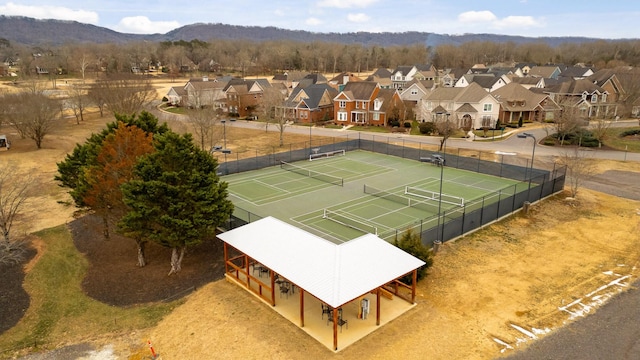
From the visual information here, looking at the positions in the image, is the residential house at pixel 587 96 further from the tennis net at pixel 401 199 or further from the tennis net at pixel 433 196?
the tennis net at pixel 401 199

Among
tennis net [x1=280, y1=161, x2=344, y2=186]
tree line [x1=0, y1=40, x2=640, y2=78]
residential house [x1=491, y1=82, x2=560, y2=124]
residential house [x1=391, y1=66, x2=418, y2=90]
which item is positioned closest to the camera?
tennis net [x1=280, y1=161, x2=344, y2=186]

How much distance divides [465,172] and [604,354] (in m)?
27.4

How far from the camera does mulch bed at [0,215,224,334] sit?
20266 mm

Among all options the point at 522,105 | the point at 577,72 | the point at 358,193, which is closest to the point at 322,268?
the point at 358,193

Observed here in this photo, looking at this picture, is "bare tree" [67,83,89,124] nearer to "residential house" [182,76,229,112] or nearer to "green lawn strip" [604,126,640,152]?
"residential house" [182,76,229,112]

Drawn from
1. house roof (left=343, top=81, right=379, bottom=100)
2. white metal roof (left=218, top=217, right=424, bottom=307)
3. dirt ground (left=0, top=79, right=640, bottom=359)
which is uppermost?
house roof (left=343, top=81, right=379, bottom=100)

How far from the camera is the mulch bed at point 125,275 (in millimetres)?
20266

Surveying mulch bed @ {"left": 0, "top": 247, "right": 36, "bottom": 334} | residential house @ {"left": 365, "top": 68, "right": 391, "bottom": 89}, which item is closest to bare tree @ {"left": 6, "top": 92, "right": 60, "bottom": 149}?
mulch bed @ {"left": 0, "top": 247, "right": 36, "bottom": 334}

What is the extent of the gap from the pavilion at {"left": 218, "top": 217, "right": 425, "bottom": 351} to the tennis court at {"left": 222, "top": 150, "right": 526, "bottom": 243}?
5.65 meters

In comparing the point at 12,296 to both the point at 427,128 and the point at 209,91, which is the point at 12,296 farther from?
the point at 209,91

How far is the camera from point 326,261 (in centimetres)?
1811

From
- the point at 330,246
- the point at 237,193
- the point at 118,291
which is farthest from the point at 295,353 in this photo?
the point at 237,193

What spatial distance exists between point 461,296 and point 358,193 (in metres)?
16.5

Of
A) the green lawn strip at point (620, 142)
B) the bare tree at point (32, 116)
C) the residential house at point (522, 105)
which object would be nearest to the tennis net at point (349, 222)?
the bare tree at point (32, 116)
